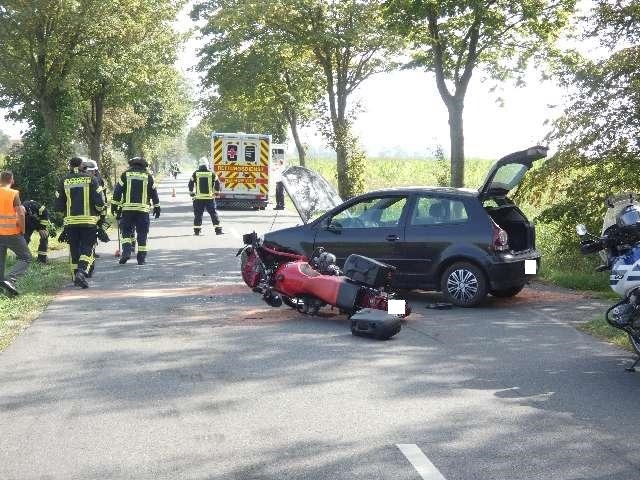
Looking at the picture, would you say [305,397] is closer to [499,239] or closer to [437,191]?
[499,239]

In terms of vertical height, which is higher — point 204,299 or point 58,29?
point 58,29

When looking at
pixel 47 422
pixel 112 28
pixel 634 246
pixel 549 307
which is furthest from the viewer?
pixel 112 28

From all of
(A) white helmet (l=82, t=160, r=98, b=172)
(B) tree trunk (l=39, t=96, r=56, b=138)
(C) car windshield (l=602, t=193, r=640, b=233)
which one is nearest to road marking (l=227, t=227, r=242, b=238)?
(A) white helmet (l=82, t=160, r=98, b=172)

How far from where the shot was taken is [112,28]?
1166 inches

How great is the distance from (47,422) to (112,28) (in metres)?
26.2

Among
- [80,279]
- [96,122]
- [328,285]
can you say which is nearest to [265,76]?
[96,122]

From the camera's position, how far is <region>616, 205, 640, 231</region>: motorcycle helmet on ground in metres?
7.33

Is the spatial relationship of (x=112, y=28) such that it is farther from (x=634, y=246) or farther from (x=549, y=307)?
(x=634, y=246)

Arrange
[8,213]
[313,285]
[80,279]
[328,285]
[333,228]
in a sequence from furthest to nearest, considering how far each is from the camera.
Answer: [80,279], [333,228], [8,213], [313,285], [328,285]

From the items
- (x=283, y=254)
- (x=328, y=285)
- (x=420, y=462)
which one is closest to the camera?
(x=420, y=462)

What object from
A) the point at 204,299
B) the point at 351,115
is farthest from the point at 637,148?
the point at 351,115

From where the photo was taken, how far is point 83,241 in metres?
12.5

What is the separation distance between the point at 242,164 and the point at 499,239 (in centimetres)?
2332

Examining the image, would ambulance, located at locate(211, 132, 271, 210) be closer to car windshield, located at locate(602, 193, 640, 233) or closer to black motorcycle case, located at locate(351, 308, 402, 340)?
black motorcycle case, located at locate(351, 308, 402, 340)
